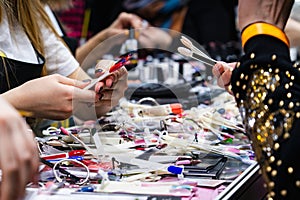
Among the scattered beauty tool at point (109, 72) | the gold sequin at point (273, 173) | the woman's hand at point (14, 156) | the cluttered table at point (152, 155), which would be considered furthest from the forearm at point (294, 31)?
the woman's hand at point (14, 156)

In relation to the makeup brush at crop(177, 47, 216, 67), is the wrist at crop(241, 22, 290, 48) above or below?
above

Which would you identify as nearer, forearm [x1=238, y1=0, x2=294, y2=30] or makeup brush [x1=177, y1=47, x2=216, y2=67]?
forearm [x1=238, y1=0, x2=294, y2=30]

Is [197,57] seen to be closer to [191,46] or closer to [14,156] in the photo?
[191,46]

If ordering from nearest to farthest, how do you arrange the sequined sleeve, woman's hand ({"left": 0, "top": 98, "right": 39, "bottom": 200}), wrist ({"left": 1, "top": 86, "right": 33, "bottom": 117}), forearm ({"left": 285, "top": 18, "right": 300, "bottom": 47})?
woman's hand ({"left": 0, "top": 98, "right": 39, "bottom": 200}) → the sequined sleeve → wrist ({"left": 1, "top": 86, "right": 33, "bottom": 117}) → forearm ({"left": 285, "top": 18, "right": 300, "bottom": 47})

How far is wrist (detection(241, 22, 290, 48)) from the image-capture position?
706 mm

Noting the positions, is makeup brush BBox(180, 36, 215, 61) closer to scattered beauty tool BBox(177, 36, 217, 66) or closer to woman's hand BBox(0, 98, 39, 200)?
scattered beauty tool BBox(177, 36, 217, 66)

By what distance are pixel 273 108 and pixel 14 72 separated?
611 millimetres

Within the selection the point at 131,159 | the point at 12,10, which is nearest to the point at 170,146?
the point at 131,159

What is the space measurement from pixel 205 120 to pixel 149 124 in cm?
11

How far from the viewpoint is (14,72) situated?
1120 millimetres

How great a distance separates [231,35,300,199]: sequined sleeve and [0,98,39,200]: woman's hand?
30 cm

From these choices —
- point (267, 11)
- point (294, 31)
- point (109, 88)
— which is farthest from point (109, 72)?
point (294, 31)

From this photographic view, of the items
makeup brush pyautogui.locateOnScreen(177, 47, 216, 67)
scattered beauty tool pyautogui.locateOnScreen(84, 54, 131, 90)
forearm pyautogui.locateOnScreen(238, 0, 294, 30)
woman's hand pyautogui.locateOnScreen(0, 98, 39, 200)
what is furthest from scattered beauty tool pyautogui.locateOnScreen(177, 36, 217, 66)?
woman's hand pyautogui.locateOnScreen(0, 98, 39, 200)

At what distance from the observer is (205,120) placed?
3.58 ft
